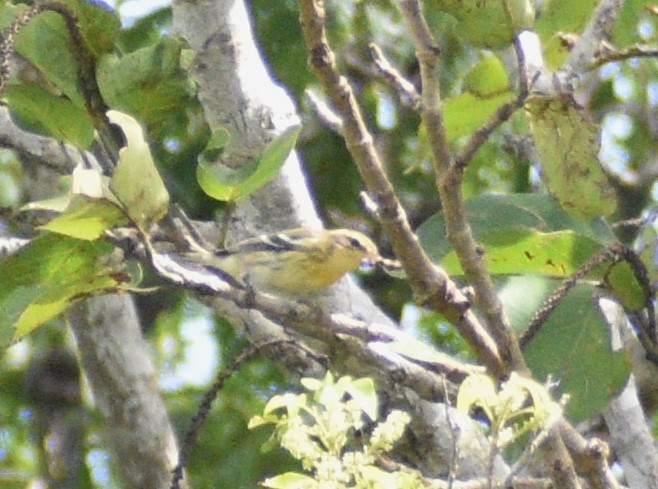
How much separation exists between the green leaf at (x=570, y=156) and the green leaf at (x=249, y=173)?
0.24 metres

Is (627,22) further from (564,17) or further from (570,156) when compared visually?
(570,156)

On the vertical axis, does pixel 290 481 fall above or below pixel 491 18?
below

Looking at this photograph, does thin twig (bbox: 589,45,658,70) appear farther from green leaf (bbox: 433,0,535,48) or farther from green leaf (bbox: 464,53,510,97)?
green leaf (bbox: 464,53,510,97)

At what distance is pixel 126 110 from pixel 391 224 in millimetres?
347

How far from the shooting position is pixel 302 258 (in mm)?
2143

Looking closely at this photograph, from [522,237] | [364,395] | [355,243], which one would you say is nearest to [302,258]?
[355,243]

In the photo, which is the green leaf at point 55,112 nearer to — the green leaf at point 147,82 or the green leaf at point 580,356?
the green leaf at point 147,82

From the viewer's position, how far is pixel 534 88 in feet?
3.70

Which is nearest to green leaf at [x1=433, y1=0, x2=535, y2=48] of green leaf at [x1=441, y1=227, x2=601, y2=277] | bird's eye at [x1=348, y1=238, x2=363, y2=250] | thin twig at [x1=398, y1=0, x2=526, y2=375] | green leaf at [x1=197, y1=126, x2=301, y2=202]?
thin twig at [x1=398, y1=0, x2=526, y2=375]

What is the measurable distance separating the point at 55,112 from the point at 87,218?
253 millimetres

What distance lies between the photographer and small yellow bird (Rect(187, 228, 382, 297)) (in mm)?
1908

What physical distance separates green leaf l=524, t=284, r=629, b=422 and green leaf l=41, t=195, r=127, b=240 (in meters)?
0.55

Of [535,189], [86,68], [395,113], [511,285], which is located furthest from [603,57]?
[395,113]

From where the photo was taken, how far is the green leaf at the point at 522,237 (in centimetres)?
128
